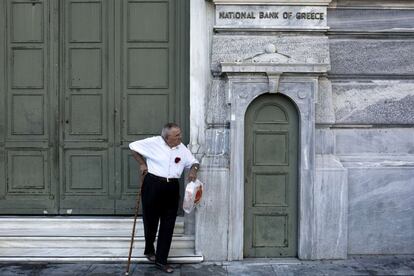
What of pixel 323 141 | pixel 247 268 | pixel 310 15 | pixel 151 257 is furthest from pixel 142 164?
pixel 310 15

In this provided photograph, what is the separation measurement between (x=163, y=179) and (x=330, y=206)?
2.23m

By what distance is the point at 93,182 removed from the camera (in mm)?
8836

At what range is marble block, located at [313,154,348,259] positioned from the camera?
8.22 meters

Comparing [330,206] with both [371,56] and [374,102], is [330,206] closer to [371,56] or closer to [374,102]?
[374,102]

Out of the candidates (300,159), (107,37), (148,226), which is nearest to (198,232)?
(148,226)

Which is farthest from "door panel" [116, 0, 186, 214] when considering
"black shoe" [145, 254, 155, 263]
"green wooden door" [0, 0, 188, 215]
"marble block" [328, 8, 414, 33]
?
"marble block" [328, 8, 414, 33]

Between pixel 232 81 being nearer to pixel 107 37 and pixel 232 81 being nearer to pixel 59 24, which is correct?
pixel 107 37

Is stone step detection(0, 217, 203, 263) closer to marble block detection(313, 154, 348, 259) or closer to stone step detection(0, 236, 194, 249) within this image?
stone step detection(0, 236, 194, 249)

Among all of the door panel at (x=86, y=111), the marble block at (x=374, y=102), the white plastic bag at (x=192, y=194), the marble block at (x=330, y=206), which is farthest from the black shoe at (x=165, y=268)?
the marble block at (x=374, y=102)

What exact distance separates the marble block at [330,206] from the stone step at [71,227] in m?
1.80

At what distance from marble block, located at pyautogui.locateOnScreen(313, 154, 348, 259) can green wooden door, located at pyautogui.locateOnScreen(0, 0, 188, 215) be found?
6.54ft

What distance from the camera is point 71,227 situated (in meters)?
8.55

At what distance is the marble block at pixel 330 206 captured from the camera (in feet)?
27.0

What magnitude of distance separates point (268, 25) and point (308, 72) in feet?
2.66
